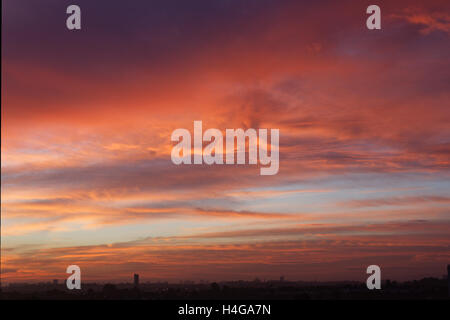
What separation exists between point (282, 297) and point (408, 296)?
3412cm
